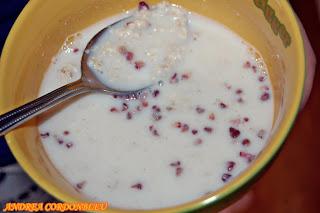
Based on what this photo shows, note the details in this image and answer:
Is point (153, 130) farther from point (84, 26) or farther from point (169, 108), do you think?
point (84, 26)

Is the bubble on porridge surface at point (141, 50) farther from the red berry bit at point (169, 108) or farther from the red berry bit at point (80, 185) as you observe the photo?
the red berry bit at point (80, 185)

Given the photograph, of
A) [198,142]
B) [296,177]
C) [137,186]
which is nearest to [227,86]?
[198,142]

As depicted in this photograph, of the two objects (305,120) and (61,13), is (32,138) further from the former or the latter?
(305,120)

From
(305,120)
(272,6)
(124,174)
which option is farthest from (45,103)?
(305,120)

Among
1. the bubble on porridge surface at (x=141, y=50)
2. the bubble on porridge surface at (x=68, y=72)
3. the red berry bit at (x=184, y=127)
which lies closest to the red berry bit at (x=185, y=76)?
the bubble on porridge surface at (x=141, y=50)

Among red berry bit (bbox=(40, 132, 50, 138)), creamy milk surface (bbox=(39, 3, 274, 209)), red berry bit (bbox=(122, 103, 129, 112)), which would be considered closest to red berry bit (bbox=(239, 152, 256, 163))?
creamy milk surface (bbox=(39, 3, 274, 209))

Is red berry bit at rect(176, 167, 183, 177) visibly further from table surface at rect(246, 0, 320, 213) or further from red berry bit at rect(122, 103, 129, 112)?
table surface at rect(246, 0, 320, 213)
